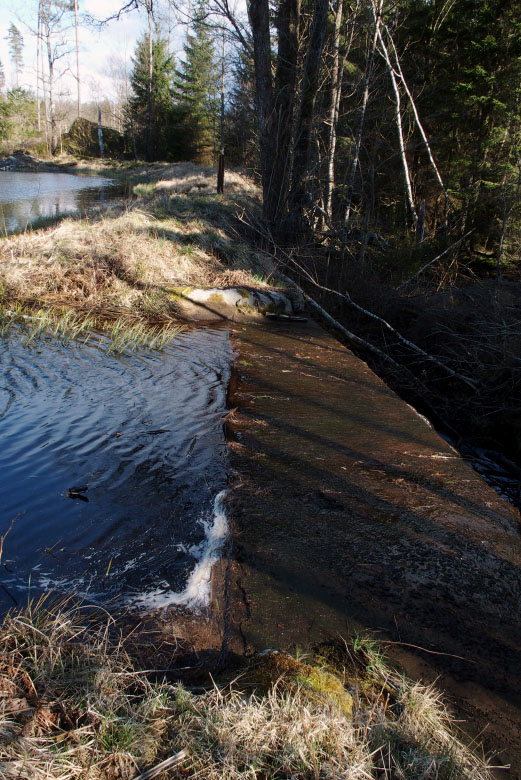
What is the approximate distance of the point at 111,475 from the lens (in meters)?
3.15

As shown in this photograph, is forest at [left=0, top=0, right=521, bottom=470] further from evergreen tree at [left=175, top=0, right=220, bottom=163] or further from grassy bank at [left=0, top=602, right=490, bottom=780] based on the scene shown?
evergreen tree at [left=175, top=0, right=220, bottom=163]

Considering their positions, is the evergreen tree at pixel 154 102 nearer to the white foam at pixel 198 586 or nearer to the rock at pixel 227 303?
the rock at pixel 227 303

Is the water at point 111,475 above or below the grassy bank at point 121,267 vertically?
below

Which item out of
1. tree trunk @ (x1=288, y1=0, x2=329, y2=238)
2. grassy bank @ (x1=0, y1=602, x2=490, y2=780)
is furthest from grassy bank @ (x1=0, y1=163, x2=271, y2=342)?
grassy bank @ (x1=0, y1=602, x2=490, y2=780)

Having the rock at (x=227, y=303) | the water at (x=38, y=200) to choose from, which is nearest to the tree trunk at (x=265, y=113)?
the rock at (x=227, y=303)

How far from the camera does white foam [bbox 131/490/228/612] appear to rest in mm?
2082

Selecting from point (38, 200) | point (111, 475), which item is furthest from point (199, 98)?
point (111, 475)

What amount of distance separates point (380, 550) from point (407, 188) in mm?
11585

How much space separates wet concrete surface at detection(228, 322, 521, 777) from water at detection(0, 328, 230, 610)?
0.27 metres

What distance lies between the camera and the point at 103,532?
2.59 metres

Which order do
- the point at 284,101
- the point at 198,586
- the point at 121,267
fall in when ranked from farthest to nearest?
the point at 284,101
the point at 121,267
the point at 198,586

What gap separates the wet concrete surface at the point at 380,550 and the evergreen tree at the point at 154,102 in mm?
39119

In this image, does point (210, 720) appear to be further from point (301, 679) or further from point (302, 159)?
point (302, 159)

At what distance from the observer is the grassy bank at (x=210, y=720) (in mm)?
1333
